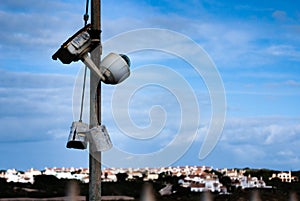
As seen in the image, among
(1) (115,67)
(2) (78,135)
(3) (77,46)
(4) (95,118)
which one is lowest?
(2) (78,135)

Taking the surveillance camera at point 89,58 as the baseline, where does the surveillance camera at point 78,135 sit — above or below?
below

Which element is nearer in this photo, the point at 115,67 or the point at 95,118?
the point at 115,67

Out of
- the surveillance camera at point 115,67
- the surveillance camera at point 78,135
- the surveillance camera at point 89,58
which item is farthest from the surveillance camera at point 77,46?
the surveillance camera at point 78,135

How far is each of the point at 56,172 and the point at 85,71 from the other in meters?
6.28

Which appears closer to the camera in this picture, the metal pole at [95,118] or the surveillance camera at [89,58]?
the surveillance camera at [89,58]

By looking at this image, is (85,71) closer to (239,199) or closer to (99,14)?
(99,14)

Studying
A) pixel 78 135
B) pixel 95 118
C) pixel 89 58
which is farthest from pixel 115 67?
pixel 78 135

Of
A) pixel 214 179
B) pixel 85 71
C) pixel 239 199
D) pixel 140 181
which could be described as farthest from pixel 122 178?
pixel 85 71

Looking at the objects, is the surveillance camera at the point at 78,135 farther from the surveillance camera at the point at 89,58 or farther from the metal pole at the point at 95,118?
the surveillance camera at the point at 89,58

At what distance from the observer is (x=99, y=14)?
4.37 metres

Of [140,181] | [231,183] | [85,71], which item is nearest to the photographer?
[85,71]

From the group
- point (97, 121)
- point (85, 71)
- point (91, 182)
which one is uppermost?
point (85, 71)

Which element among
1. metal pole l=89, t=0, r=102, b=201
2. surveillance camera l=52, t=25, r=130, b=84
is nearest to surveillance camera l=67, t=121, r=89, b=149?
metal pole l=89, t=0, r=102, b=201

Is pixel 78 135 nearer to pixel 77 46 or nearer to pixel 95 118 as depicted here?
pixel 95 118
